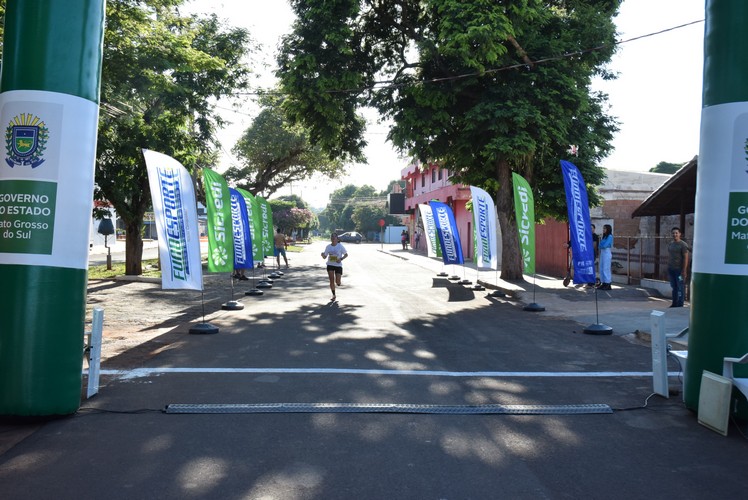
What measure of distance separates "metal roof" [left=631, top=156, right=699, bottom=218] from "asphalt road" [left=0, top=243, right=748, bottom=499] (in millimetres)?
8370

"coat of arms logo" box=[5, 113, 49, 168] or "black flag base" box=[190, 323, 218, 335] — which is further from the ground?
"coat of arms logo" box=[5, 113, 49, 168]

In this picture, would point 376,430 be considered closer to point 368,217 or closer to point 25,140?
point 25,140

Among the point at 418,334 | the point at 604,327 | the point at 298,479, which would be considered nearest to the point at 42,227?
the point at 298,479

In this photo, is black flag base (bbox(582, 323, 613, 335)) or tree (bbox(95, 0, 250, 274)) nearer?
black flag base (bbox(582, 323, 613, 335))

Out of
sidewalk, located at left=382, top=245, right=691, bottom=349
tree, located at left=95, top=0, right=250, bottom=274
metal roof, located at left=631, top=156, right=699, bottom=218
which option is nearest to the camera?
sidewalk, located at left=382, top=245, right=691, bottom=349

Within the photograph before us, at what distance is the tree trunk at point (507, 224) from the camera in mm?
19641

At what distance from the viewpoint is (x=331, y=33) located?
17.0 m

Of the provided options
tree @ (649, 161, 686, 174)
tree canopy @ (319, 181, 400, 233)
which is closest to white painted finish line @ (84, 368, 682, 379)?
tree @ (649, 161, 686, 174)

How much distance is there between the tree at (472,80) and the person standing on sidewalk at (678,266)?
16.2 feet

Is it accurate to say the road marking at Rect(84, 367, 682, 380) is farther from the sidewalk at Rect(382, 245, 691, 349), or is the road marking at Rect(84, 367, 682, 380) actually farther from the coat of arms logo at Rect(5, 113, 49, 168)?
the coat of arms logo at Rect(5, 113, 49, 168)

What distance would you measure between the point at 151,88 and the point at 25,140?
932cm

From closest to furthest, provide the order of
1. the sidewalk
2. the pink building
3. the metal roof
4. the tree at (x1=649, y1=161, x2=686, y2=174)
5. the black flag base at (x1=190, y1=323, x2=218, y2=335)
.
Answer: the black flag base at (x1=190, y1=323, x2=218, y2=335), the sidewalk, the metal roof, the pink building, the tree at (x1=649, y1=161, x2=686, y2=174)

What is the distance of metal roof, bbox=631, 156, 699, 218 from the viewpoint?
15.7 m

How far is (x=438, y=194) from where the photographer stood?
43.8 meters
